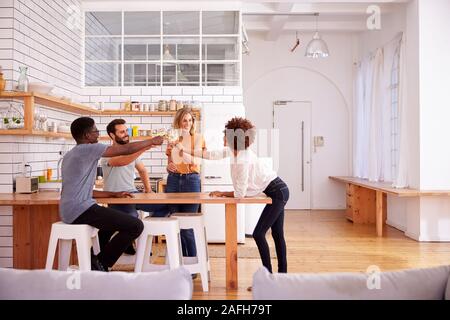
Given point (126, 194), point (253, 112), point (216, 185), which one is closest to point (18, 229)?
point (126, 194)

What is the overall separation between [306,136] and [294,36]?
1.93m

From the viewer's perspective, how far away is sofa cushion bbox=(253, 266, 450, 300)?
174 cm

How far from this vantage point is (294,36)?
9648 millimetres

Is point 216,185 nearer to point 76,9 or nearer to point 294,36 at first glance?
point 76,9

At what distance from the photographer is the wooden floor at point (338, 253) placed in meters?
4.60

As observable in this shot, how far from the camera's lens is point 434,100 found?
642 cm

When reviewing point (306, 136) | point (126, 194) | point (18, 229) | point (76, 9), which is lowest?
point (18, 229)

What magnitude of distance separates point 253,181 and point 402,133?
3642mm

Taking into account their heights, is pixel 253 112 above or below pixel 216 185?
above

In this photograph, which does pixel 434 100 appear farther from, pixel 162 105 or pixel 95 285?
pixel 95 285

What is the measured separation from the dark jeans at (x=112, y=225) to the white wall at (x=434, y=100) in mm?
4169

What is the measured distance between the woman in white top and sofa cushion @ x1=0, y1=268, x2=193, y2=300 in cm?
211

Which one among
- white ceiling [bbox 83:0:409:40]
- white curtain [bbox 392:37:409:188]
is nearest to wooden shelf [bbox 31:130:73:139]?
white ceiling [bbox 83:0:409:40]

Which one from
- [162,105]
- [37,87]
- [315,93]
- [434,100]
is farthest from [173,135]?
[315,93]
